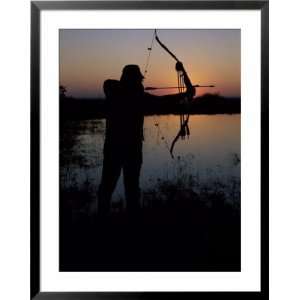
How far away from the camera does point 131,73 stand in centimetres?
155

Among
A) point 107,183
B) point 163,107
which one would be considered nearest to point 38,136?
point 107,183

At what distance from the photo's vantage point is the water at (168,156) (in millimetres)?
1550

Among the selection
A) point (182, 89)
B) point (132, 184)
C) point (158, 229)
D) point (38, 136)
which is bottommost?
point (158, 229)

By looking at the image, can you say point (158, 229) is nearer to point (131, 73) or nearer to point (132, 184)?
point (132, 184)

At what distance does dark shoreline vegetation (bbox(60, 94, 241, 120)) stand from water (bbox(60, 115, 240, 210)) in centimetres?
2

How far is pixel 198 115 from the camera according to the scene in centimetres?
157

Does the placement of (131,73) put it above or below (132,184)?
above

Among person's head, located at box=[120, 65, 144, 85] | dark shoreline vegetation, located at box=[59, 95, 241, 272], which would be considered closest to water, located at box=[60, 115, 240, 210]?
dark shoreline vegetation, located at box=[59, 95, 241, 272]

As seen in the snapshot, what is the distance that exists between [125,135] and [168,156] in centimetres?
15

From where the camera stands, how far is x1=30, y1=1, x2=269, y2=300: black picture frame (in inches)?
59.5
